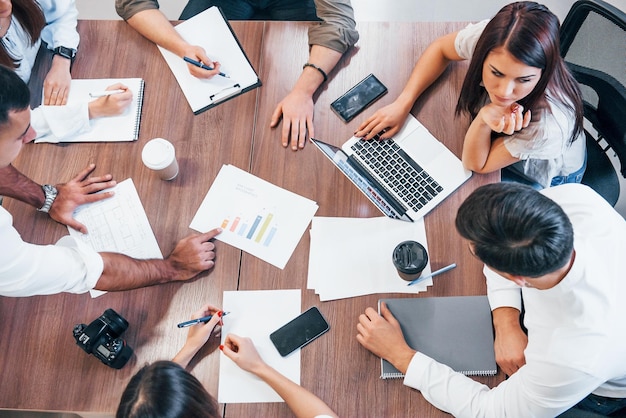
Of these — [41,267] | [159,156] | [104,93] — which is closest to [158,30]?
[104,93]

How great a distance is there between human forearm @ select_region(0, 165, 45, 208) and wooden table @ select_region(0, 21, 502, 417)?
5 cm

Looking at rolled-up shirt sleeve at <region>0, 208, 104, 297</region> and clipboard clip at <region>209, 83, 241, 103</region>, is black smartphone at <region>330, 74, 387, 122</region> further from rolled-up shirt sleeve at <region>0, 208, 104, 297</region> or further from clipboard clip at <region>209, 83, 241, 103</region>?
rolled-up shirt sleeve at <region>0, 208, 104, 297</region>

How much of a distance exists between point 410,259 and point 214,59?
0.84 meters

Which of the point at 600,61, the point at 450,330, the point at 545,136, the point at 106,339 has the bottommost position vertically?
the point at 106,339

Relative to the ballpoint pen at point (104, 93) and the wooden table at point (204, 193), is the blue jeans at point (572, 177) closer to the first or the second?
the wooden table at point (204, 193)

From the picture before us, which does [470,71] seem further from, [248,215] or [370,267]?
[248,215]

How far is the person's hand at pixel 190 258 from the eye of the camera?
1417mm

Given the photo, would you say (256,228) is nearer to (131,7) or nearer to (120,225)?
(120,225)

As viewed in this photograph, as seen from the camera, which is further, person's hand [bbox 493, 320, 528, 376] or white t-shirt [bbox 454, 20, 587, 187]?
white t-shirt [bbox 454, 20, 587, 187]

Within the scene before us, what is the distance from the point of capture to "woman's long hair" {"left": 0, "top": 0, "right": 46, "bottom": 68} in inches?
64.5

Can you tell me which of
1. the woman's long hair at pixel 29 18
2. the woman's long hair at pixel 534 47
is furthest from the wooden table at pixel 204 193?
the woman's long hair at pixel 534 47

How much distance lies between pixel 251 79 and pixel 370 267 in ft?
2.15

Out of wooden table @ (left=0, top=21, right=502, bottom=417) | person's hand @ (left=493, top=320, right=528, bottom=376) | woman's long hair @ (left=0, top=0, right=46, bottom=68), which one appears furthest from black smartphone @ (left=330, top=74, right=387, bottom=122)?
woman's long hair @ (left=0, top=0, right=46, bottom=68)

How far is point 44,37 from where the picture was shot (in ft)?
5.66
